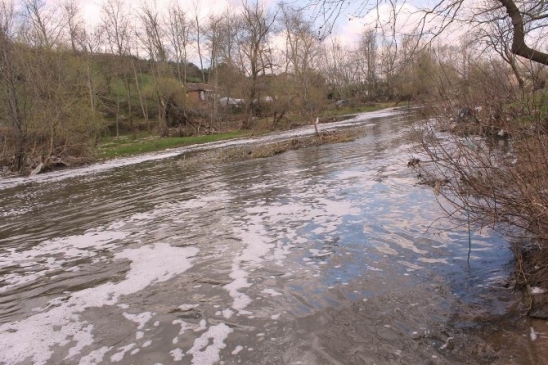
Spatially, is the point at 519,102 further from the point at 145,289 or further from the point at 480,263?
the point at 145,289

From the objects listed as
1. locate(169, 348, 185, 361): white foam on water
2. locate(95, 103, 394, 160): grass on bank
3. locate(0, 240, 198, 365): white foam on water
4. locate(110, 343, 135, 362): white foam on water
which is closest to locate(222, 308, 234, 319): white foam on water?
locate(169, 348, 185, 361): white foam on water

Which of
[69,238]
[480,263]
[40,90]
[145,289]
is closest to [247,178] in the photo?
[69,238]

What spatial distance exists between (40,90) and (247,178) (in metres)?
18.6

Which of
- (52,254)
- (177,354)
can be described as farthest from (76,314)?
(52,254)

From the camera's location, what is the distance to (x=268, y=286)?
538 centimetres

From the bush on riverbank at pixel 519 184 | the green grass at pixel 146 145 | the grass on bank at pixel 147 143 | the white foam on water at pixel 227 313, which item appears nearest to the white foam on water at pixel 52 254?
the white foam on water at pixel 227 313

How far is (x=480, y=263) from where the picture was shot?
529 centimetres

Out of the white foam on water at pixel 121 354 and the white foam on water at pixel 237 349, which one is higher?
the white foam on water at pixel 237 349

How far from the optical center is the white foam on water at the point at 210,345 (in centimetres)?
→ 390

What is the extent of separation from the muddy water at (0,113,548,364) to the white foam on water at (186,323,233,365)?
0.05ft

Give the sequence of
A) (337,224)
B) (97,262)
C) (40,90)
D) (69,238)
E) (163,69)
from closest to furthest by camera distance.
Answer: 1. (97,262)
2. (337,224)
3. (69,238)
4. (40,90)
5. (163,69)

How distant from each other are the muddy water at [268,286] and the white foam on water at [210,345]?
2 centimetres

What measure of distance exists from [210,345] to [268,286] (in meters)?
1.41

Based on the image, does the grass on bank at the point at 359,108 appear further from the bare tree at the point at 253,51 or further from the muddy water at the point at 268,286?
the muddy water at the point at 268,286
